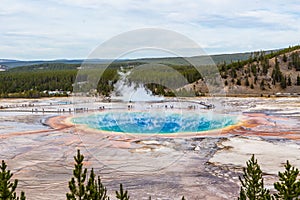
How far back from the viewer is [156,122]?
69.6 feet

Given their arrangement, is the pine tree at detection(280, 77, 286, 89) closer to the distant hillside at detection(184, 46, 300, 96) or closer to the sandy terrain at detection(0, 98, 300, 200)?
the distant hillside at detection(184, 46, 300, 96)

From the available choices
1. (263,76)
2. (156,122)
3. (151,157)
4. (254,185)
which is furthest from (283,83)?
(254,185)

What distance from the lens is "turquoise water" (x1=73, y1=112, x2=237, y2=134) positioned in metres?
18.0

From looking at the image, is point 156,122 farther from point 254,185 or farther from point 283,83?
point 283,83

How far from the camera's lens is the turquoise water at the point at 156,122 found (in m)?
18.0

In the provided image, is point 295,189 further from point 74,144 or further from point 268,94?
point 268,94

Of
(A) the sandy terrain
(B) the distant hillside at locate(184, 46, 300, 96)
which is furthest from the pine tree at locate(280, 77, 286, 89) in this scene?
(A) the sandy terrain

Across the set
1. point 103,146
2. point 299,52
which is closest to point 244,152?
point 103,146

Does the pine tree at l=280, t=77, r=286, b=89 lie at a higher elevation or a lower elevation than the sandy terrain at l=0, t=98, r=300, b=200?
higher

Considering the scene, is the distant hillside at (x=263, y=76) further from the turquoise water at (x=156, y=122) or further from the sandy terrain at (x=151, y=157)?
the sandy terrain at (x=151, y=157)

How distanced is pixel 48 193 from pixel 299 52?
137 ft

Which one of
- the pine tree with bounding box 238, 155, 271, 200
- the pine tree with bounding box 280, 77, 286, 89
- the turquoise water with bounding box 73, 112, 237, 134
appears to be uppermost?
the pine tree with bounding box 280, 77, 286, 89

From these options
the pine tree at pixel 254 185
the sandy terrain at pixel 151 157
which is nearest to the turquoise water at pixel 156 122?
the sandy terrain at pixel 151 157

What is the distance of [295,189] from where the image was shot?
4.92 meters
